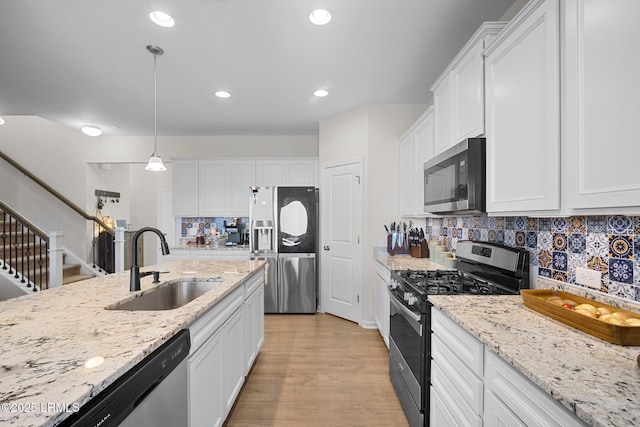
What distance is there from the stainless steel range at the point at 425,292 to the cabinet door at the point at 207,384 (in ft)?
3.66

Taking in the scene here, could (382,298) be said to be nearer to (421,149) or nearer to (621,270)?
(421,149)

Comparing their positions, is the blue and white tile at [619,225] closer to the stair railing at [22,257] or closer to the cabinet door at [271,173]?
the cabinet door at [271,173]

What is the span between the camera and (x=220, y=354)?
5.53 ft

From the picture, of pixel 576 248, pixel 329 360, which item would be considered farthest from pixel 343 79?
pixel 329 360

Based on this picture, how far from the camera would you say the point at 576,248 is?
4.58 ft

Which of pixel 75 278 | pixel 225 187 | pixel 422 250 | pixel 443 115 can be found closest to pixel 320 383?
pixel 422 250

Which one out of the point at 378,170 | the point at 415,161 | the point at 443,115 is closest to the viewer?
the point at 443,115

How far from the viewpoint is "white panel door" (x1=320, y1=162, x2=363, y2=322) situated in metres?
3.71

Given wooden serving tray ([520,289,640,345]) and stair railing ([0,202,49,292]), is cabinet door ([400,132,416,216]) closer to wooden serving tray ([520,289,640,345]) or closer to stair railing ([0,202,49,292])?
wooden serving tray ([520,289,640,345])

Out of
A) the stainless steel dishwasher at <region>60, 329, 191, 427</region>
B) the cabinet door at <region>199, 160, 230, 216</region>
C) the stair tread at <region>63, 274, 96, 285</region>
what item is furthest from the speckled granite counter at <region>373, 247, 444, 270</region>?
the stair tread at <region>63, 274, 96, 285</region>

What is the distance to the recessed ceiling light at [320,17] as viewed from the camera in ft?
6.42

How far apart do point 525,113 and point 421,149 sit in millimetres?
1538

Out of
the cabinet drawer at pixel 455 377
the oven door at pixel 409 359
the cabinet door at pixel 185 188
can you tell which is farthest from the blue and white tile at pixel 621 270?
the cabinet door at pixel 185 188

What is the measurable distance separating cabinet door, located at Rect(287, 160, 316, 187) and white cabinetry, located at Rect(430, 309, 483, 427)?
131 inches
